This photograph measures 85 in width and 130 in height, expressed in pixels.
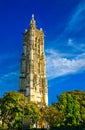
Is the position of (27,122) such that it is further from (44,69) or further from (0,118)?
(44,69)

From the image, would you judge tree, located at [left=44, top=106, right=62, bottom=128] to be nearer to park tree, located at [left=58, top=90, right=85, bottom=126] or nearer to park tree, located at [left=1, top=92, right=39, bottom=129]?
park tree, located at [left=58, top=90, right=85, bottom=126]

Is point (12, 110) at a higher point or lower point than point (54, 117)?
higher

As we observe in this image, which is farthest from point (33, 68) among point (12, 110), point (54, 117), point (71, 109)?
point (71, 109)

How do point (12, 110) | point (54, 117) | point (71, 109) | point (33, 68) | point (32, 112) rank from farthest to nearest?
point (33, 68), point (32, 112), point (54, 117), point (71, 109), point (12, 110)

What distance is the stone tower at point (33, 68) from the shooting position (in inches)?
4948

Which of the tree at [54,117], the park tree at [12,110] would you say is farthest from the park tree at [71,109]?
the park tree at [12,110]

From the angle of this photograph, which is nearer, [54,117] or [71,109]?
[71,109]

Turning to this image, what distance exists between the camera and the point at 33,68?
12962cm

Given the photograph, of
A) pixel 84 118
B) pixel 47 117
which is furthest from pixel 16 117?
pixel 84 118

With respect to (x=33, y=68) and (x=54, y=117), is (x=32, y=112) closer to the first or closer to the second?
(x=54, y=117)

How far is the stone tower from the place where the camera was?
12569 cm

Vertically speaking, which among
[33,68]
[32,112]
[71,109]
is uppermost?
[33,68]

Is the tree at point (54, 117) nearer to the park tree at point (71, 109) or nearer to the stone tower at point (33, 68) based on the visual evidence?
the park tree at point (71, 109)

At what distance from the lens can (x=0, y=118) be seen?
263 feet
